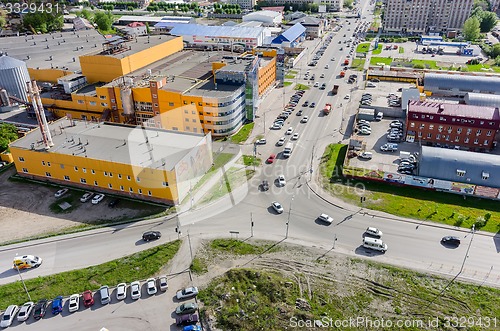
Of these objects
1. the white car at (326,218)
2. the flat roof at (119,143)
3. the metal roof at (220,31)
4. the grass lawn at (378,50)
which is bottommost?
the white car at (326,218)

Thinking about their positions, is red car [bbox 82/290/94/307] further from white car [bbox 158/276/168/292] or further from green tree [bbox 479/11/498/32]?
green tree [bbox 479/11/498/32]

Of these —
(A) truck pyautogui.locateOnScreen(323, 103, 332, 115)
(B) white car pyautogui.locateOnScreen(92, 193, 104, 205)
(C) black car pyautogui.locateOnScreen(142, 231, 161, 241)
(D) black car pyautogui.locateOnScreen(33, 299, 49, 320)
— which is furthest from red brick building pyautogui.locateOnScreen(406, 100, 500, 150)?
(D) black car pyautogui.locateOnScreen(33, 299, 49, 320)

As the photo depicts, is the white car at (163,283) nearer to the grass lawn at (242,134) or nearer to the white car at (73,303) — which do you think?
the white car at (73,303)

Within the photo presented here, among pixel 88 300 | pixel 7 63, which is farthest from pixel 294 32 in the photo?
pixel 88 300

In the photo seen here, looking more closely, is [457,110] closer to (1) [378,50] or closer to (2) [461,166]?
(2) [461,166]


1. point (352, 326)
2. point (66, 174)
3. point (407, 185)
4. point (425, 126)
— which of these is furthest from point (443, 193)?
point (66, 174)

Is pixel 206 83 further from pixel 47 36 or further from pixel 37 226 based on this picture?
pixel 47 36

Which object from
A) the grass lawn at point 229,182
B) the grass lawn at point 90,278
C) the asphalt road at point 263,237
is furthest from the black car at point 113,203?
the grass lawn at point 229,182
